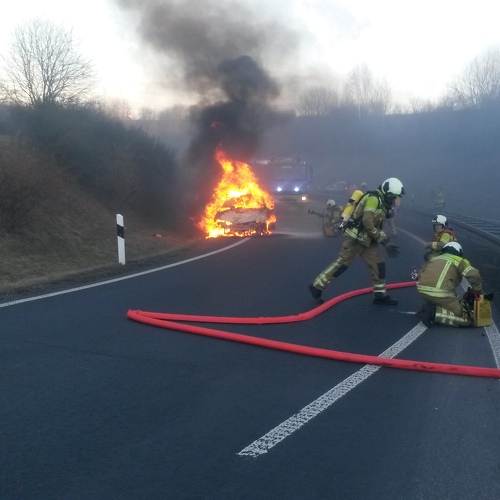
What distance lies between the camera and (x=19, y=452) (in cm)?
437

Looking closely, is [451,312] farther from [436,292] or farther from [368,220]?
[368,220]

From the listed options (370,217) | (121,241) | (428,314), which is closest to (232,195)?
(121,241)

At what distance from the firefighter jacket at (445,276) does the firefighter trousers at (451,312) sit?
0.20 feet

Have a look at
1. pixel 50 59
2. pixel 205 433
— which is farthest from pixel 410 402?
pixel 50 59

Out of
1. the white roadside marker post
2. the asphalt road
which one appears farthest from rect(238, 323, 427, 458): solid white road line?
the white roadside marker post

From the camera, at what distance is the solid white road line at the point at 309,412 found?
4.52m

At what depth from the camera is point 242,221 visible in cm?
2161

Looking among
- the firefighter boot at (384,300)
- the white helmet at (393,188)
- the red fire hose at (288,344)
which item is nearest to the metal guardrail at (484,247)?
the firefighter boot at (384,300)

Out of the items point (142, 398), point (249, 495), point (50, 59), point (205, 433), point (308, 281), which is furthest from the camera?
point (50, 59)

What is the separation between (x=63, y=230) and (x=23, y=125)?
4962 millimetres

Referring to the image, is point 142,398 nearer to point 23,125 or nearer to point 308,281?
point 308,281

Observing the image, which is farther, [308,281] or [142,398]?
[308,281]

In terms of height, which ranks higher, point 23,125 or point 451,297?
point 23,125

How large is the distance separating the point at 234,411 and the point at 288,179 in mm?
32929
